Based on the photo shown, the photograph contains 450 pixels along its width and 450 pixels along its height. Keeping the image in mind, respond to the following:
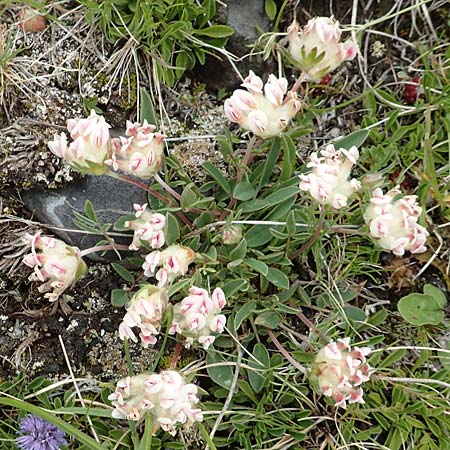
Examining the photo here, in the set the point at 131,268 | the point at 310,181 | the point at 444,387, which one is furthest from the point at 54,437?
the point at 444,387

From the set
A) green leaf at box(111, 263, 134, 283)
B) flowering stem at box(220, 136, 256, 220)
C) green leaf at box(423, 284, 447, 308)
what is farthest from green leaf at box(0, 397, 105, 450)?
green leaf at box(423, 284, 447, 308)

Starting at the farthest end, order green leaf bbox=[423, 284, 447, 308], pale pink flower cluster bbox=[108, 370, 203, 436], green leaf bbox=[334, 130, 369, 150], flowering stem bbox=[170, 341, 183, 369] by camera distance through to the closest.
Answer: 1. green leaf bbox=[423, 284, 447, 308]
2. green leaf bbox=[334, 130, 369, 150]
3. flowering stem bbox=[170, 341, 183, 369]
4. pale pink flower cluster bbox=[108, 370, 203, 436]

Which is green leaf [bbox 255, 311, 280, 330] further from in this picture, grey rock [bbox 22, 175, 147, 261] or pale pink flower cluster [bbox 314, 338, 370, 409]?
grey rock [bbox 22, 175, 147, 261]

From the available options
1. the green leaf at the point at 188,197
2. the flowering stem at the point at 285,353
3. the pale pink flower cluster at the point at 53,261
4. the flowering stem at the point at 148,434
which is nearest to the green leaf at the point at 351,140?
the green leaf at the point at 188,197

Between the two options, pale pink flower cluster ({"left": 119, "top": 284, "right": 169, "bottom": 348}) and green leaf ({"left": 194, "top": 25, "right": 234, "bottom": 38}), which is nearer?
pale pink flower cluster ({"left": 119, "top": 284, "right": 169, "bottom": 348})

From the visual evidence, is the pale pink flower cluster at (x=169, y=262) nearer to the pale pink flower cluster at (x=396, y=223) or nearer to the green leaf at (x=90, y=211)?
the green leaf at (x=90, y=211)

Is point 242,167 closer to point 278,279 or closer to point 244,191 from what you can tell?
point 244,191
